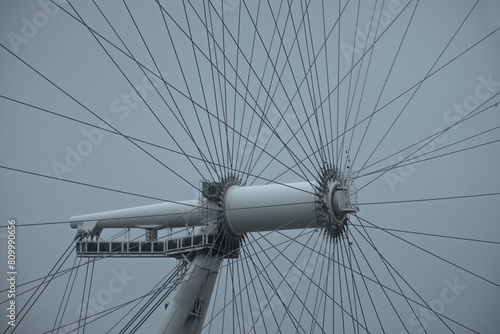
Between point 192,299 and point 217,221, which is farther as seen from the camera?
point 192,299

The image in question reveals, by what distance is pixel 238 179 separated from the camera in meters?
17.8

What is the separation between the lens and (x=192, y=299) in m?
17.3

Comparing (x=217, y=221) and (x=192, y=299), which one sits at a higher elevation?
(x=217, y=221)

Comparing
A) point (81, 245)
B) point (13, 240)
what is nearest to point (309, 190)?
point (81, 245)

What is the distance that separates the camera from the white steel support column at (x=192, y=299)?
664 inches

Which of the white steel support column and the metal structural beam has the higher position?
the metal structural beam

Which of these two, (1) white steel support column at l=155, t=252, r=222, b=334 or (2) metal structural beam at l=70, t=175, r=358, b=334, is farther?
(1) white steel support column at l=155, t=252, r=222, b=334

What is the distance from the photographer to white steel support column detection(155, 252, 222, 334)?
16875 millimetres

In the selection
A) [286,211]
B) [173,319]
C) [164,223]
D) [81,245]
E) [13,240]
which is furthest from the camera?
[13,240]

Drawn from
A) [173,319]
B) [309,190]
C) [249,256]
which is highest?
[309,190]

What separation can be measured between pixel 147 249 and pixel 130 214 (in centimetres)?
131

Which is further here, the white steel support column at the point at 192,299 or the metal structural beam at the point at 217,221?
the white steel support column at the point at 192,299

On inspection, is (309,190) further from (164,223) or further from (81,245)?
(81,245)

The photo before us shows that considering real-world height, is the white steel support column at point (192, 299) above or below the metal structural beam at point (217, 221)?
below
